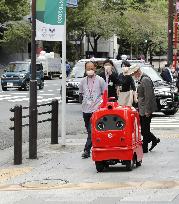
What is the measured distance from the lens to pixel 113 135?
11.6 metres

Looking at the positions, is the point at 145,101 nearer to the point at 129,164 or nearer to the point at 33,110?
the point at 33,110

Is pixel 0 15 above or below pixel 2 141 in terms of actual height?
above

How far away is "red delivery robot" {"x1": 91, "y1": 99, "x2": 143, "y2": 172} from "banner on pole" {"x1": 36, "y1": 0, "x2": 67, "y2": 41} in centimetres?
300

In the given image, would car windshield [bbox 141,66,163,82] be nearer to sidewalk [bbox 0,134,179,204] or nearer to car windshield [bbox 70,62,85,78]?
car windshield [bbox 70,62,85,78]

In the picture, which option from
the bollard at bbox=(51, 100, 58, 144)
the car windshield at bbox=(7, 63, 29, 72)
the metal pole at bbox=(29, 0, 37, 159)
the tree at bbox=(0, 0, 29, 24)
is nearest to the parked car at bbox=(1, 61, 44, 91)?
the car windshield at bbox=(7, 63, 29, 72)

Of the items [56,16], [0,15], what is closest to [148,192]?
[56,16]

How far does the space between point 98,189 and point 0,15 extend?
183 feet

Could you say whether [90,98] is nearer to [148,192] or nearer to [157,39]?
[148,192]

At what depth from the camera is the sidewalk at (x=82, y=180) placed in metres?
9.30

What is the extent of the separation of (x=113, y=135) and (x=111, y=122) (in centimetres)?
22

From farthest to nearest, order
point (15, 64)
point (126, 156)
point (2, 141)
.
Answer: point (15, 64)
point (2, 141)
point (126, 156)

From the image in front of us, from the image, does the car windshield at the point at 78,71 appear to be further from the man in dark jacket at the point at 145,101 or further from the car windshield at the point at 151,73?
the man in dark jacket at the point at 145,101

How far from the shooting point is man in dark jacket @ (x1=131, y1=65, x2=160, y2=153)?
1395 cm

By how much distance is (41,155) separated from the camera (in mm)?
14172
